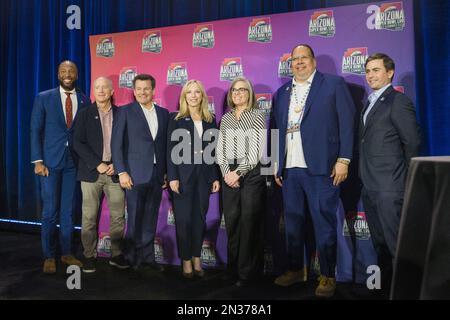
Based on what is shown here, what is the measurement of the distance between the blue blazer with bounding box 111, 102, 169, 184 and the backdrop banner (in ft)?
1.49

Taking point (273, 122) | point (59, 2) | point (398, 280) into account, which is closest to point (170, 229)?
point (273, 122)

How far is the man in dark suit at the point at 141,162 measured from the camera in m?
3.11

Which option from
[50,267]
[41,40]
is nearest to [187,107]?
[50,267]

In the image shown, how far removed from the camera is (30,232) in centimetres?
484

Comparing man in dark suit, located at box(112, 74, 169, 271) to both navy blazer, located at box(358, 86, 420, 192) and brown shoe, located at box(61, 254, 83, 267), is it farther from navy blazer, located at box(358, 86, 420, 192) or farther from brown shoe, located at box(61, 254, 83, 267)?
navy blazer, located at box(358, 86, 420, 192)

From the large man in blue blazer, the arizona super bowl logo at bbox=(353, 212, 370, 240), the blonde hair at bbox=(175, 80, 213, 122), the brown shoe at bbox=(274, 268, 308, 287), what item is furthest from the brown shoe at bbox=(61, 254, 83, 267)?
the arizona super bowl logo at bbox=(353, 212, 370, 240)

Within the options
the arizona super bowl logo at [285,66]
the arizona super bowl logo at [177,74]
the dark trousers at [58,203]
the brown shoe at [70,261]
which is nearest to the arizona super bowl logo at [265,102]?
the arizona super bowl logo at [285,66]

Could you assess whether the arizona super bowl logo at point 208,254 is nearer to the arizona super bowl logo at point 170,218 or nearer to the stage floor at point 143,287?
the stage floor at point 143,287

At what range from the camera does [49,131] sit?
3.29 meters

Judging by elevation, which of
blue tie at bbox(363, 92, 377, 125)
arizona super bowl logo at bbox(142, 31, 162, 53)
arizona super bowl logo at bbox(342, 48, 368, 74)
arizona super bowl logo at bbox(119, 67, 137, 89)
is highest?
arizona super bowl logo at bbox(142, 31, 162, 53)

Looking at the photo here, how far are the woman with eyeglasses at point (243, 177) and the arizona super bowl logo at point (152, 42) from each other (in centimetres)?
100

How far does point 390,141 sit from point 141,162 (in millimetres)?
1715

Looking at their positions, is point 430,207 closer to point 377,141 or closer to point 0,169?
point 377,141

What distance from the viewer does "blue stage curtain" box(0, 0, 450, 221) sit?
13.1 ft
